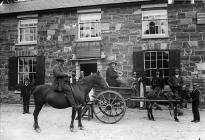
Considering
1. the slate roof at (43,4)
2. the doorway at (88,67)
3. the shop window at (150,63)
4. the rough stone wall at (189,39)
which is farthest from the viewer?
the doorway at (88,67)

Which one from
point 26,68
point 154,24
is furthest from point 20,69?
point 154,24

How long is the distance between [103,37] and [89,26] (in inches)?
42.5

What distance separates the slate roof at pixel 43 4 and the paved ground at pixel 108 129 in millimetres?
6287

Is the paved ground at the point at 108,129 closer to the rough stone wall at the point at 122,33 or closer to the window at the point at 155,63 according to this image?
the window at the point at 155,63

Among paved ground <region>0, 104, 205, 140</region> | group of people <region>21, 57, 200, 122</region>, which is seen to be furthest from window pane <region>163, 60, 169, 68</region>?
paved ground <region>0, 104, 205, 140</region>

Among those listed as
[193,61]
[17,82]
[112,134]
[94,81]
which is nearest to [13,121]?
[94,81]

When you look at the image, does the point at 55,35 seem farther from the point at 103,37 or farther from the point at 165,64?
the point at 165,64

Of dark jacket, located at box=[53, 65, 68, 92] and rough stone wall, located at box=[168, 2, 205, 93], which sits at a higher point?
rough stone wall, located at box=[168, 2, 205, 93]

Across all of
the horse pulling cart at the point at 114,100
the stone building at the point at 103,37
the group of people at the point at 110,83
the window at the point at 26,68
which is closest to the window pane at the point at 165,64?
the stone building at the point at 103,37

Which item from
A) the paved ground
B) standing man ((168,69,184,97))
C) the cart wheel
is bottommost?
the paved ground

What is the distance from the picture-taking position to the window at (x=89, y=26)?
1488 centimetres

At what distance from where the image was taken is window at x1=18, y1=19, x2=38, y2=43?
52.6 ft

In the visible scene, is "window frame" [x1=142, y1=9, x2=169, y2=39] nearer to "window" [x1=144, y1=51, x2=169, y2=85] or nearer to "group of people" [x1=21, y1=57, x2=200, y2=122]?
"window" [x1=144, y1=51, x2=169, y2=85]

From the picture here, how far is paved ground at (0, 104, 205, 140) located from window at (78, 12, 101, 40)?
5.21m
